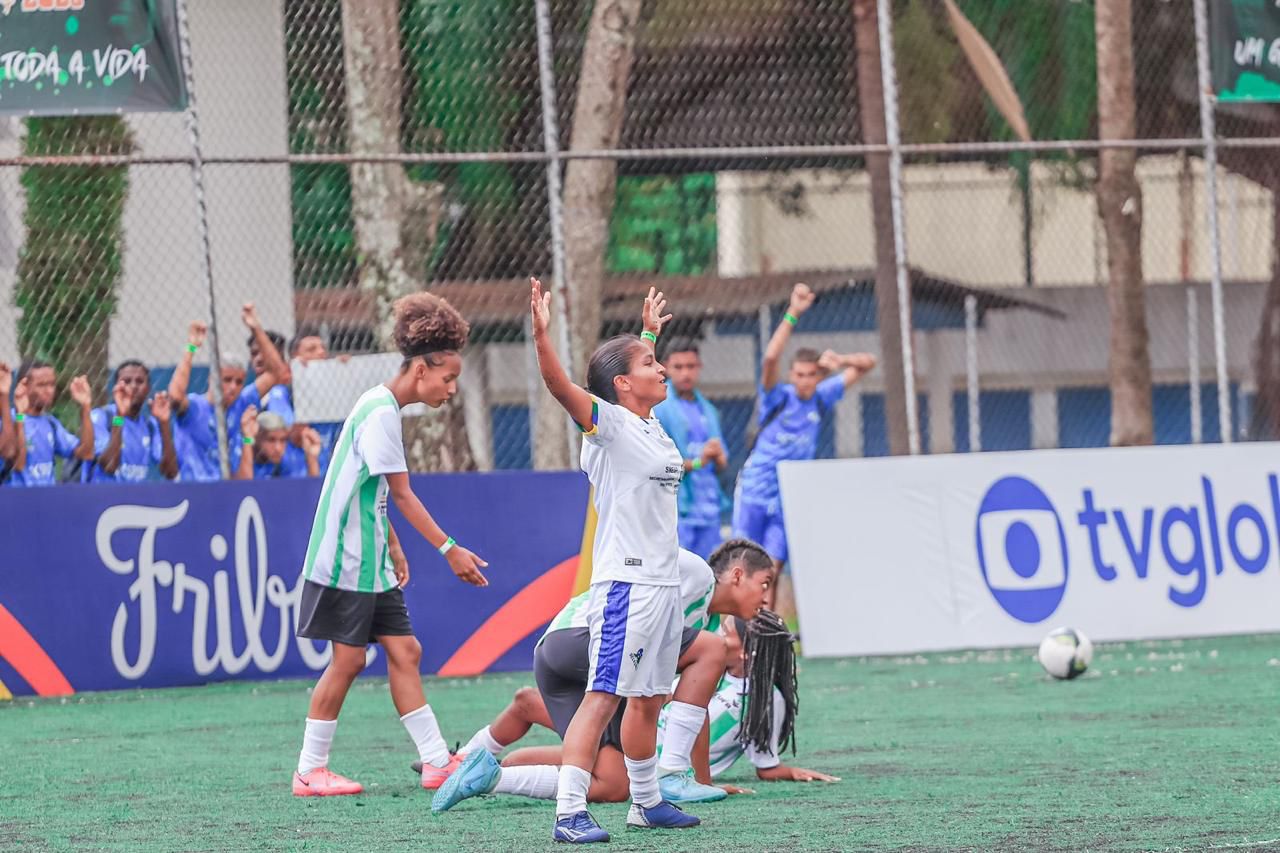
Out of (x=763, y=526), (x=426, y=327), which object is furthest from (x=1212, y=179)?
(x=426, y=327)

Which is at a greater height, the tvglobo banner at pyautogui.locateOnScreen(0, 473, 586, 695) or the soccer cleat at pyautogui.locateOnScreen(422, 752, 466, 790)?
the tvglobo banner at pyautogui.locateOnScreen(0, 473, 586, 695)

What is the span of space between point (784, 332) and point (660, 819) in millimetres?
6114

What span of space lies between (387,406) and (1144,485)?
21.7 feet

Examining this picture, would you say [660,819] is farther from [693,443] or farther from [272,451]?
[272,451]

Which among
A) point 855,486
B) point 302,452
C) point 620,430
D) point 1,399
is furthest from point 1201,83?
point 620,430

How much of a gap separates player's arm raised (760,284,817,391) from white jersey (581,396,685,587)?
4.72 m

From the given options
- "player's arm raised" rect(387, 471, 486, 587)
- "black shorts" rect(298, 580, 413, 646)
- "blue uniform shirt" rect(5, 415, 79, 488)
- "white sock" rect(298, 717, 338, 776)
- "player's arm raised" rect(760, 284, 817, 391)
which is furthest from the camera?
"blue uniform shirt" rect(5, 415, 79, 488)

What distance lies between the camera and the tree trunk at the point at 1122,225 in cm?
1688

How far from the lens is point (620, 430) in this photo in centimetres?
593

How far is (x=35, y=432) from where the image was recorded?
11.5 meters

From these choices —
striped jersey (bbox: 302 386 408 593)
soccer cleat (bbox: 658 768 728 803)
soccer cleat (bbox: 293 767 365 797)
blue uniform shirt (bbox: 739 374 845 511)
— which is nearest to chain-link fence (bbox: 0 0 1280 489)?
blue uniform shirt (bbox: 739 374 845 511)

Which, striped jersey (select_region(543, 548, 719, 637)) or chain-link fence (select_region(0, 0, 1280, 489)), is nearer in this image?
striped jersey (select_region(543, 548, 719, 637))

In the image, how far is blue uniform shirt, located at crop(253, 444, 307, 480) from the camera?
11984mm

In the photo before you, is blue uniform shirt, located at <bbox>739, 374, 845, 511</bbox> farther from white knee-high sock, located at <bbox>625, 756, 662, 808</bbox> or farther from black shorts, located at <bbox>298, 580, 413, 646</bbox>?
white knee-high sock, located at <bbox>625, 756, 662, 808</bbox>
